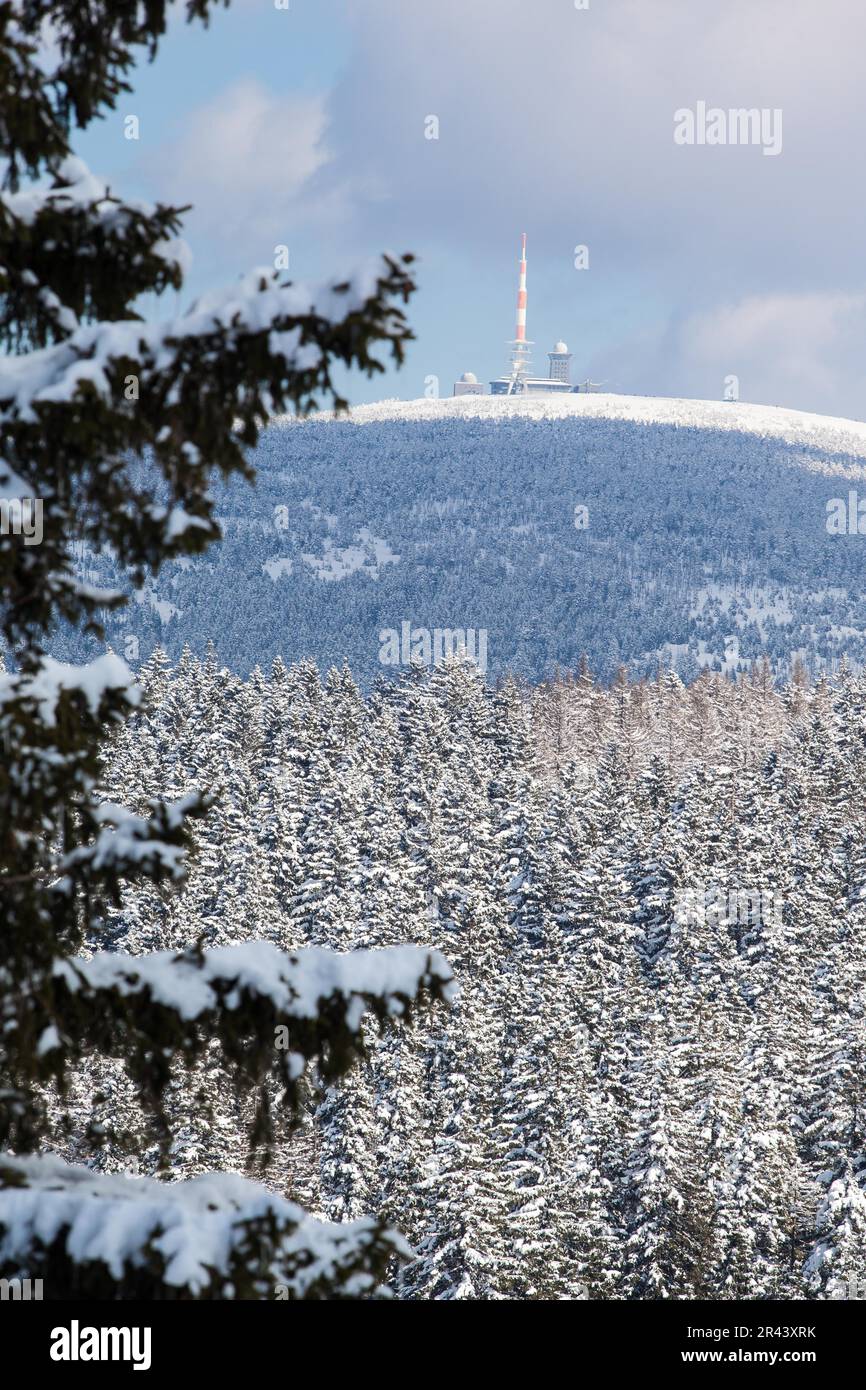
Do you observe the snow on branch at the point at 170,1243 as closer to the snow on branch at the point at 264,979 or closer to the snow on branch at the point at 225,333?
the snow on branch at the point at 264,979

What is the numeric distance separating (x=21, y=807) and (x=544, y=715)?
120 metres

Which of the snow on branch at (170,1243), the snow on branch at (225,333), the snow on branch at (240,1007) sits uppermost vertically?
the snow on branch at (225,333)

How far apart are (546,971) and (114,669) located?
136 ft

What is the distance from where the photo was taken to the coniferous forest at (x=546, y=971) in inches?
1342

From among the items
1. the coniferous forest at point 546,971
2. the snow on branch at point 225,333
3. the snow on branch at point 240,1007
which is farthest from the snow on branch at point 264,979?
the snow on branch at point 225,333

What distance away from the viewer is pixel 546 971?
152 ft

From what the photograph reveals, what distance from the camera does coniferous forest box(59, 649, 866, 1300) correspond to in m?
34.1

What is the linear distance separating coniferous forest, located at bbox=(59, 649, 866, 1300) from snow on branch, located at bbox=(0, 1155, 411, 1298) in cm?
105

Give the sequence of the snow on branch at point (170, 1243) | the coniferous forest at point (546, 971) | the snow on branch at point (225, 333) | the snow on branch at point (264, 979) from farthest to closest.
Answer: the coniferous forest at point (546, 971) → the snow on branch at point (264, 979) → the snow on branch at point (225, 333) → the snow on branch at point (170, 1243)

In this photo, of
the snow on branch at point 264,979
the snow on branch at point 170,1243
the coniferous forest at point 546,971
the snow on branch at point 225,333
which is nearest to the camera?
the snow on branch at point 170,1243

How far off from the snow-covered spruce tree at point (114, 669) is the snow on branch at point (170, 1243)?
0.03ft

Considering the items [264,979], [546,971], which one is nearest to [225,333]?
[264,979]

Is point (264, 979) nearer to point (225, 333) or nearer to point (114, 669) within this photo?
point (114, 669)
